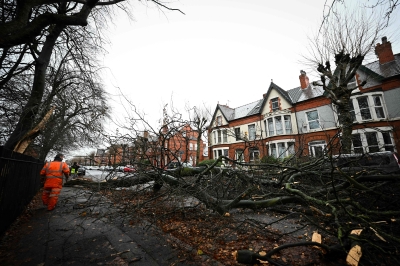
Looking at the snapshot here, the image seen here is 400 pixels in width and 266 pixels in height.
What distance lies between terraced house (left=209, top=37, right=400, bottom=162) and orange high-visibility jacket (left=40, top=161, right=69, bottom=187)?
6.53 meters

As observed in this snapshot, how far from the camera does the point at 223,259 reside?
93.1 inches

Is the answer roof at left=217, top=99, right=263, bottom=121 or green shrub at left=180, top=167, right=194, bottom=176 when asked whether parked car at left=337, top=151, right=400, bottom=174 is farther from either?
roof at left=217, top=99, right=263, bottom=121

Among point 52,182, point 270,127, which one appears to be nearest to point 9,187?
point 52,182

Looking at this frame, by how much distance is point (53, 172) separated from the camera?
16.3 feet

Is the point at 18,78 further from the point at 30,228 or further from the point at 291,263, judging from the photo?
the point at 291,263

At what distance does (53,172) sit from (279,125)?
2005 cm

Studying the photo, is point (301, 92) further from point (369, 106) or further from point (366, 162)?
point (366, 162)

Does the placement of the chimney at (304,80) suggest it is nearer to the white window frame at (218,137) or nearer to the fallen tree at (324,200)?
the white window frame at (218,137)

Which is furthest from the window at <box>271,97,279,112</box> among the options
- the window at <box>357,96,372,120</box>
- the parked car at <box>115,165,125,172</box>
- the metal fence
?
the metal fence

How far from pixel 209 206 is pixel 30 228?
391 cm

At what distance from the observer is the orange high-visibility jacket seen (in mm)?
4902

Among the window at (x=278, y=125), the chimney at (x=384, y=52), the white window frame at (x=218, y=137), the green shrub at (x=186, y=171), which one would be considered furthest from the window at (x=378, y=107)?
the green shrub at (x=186, y=171)

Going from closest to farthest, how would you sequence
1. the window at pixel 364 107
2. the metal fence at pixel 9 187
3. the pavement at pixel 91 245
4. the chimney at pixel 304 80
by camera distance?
the pavement at pixel 91 245 < the metal fence at pixel 9 187 < the window at pixel 364 107 < the chimney at pixel 304 80

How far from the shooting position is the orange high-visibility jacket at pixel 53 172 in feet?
16.1
